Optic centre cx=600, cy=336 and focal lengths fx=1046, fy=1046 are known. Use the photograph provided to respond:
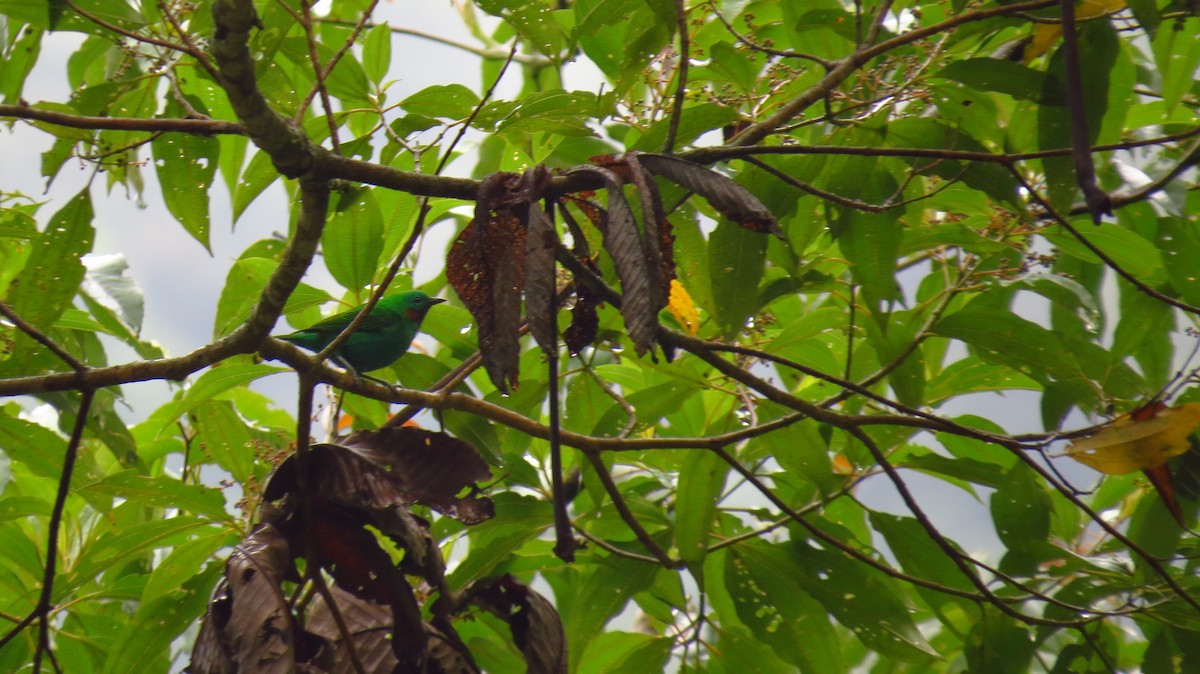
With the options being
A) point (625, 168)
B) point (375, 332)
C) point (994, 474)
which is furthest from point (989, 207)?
point (375, 332)

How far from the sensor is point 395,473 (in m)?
1.84

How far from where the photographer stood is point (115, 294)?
2619 mm

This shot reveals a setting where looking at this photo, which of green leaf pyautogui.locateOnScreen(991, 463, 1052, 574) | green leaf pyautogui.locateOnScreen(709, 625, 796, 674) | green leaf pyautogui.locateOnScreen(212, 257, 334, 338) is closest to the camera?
green leaf pyautogui.locateOnScreen(991, 463, 1052, 574)

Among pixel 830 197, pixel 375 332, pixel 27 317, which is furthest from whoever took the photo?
pixel 375 332

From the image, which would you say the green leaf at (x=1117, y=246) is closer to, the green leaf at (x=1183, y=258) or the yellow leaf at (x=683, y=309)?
the green leaf at (x=1183, y=258)

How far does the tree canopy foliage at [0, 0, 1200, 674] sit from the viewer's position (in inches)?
68.4

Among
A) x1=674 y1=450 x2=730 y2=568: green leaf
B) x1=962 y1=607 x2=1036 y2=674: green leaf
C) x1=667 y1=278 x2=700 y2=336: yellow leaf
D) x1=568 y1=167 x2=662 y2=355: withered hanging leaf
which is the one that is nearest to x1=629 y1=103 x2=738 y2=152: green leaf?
x1=667 y1=278 x2=700 y2=336: yellow leaf

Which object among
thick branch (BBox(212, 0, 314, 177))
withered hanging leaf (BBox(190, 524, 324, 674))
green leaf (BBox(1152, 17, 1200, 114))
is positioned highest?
green leaf (BBox(1152, 17, 1200, 114))

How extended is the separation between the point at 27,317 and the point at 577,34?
127 centimetres

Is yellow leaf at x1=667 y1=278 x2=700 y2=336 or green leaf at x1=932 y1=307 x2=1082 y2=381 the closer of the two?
green leaf at x1=932 y1=307 x2=1082 y2=381

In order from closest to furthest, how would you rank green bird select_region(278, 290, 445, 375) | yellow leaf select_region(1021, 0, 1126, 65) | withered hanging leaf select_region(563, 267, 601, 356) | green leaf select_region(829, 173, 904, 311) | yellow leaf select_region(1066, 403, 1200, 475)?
withered hanging leaf select_region(563, 267, 601, 356) < yellow leaf select_region(1021, 0, 1126, 65) < yellow leaf select_region(1066, 403, 1200, 475) < green leaf select_region(829, 173, 904, 311) < green bird select_region(278, 290, 445, 375)

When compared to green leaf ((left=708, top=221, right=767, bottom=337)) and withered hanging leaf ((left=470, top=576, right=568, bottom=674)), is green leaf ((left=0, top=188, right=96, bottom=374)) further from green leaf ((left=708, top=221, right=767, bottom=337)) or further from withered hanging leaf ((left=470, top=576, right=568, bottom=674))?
green leaf ((left=708, top=221, right=767, bottom=337))

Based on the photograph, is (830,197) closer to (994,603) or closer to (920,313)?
(920,313)

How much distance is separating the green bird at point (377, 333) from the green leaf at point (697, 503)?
1.17 meters
